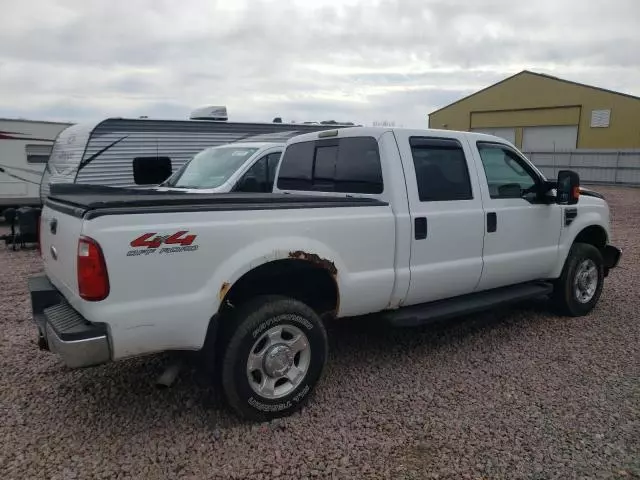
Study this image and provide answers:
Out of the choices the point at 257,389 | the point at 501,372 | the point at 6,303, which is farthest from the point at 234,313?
the point at 6,303

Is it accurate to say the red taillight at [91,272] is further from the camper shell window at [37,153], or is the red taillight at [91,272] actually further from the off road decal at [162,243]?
the camper shell window at [37,153]

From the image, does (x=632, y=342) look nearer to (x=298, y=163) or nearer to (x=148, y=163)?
(x=298, y=163)

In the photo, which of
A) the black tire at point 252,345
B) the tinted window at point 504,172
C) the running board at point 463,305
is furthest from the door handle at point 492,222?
the black tire at point 252,345

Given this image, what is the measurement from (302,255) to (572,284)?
3.44 meters

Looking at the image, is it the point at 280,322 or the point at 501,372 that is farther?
the point at 501,372

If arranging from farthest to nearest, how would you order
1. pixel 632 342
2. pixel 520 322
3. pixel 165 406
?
pixel 520 322 < pixel 632 342 < pixel 165 406

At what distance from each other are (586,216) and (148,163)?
746cm

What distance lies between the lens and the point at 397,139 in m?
4.21

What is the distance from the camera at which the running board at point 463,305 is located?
4.08 m

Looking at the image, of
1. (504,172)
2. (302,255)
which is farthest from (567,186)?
(302,255)

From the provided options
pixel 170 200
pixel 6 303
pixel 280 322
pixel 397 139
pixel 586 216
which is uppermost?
pixel 397 139

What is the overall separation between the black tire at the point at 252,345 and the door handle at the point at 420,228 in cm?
108

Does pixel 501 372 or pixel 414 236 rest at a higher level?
pixel 414 236

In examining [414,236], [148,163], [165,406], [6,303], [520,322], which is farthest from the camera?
[148,163]
